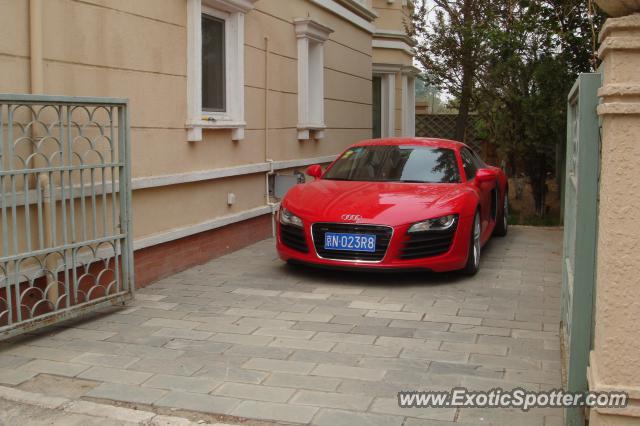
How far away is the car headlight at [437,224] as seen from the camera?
24.0ft

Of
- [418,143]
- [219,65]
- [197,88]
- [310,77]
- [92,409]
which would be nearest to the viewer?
[92,409]

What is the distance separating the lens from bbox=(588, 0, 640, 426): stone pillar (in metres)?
2.98

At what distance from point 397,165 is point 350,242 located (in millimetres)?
1674

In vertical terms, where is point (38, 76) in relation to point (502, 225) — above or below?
above

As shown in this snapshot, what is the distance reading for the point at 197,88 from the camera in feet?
27.0

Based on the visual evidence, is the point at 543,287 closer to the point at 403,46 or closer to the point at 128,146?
the point at 128,146

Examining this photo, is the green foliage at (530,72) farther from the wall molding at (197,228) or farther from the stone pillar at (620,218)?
the stone pillar at (620,218)

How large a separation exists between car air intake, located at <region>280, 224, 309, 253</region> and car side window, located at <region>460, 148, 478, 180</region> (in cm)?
224

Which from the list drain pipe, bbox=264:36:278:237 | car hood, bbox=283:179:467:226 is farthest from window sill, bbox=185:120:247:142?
car hood, bbox=283:179:467:226

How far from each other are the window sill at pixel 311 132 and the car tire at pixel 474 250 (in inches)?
169

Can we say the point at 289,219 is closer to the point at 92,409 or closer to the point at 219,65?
the point at 219,65

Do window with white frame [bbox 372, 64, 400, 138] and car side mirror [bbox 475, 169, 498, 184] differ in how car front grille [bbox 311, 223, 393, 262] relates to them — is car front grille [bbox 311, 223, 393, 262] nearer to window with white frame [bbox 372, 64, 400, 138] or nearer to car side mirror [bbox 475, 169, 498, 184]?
car side mirror [bbox 475, 169, 498, 184]

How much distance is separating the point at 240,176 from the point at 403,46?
10.6 metres

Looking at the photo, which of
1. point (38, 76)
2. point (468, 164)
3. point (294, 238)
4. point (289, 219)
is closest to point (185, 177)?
point (289, 219)
